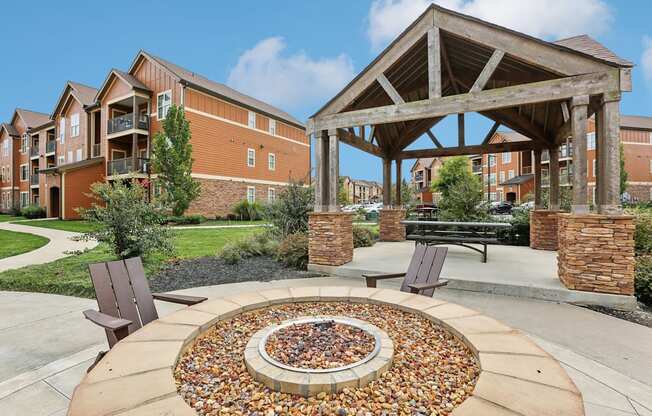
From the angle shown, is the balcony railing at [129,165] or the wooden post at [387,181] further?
the balcony railing at [129,165]

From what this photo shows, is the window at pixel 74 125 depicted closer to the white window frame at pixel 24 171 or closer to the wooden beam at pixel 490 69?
the white window frame at pixel 24 171

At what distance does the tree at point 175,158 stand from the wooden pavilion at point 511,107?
41.9 feet

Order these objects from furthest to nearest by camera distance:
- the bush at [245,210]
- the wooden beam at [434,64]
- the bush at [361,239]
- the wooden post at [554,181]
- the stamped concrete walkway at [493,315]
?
the bush at [245,210], the bush at [361,239], the wooden post at [554,181], the wooden beam at [434,64], the stamped concrete walkway at [493,315]

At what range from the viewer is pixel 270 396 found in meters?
1.85

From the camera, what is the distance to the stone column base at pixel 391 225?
11266 millimetres

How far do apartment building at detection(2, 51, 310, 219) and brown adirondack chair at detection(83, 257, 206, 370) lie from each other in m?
17.6

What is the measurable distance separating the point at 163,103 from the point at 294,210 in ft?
51.6

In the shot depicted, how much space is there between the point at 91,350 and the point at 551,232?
1043 cm

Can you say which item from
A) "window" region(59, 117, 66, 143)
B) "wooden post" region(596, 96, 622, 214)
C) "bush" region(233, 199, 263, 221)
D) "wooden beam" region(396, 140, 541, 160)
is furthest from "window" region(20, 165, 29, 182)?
"wooden post" region(596, 96, 622, 214)

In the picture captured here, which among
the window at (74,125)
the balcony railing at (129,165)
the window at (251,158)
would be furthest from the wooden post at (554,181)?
the window at (74,125)

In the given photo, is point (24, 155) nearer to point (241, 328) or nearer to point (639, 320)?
point (241, 328)

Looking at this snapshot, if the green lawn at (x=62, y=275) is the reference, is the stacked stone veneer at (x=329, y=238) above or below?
above

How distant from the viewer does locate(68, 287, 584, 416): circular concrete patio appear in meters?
1.51

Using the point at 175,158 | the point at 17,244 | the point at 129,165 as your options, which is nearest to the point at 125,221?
the point at 17,244
